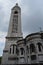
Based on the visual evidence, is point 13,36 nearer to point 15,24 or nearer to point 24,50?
point 15,24

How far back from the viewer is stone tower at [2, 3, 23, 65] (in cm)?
2523

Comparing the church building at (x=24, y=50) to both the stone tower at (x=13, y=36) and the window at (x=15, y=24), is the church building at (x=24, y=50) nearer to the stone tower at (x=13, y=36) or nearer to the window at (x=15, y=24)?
the stone tower at (x=13, y=36)

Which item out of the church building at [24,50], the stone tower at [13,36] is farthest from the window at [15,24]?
the church building at [24,50]

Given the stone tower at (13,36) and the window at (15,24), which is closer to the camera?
the stone tower at (13,36)

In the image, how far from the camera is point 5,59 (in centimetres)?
2627

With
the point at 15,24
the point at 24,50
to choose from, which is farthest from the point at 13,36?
the point at 24,50

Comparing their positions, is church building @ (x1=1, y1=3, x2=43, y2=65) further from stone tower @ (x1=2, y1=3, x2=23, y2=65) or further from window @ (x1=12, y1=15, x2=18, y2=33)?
window @ (x1=12, y1=15, x2=18, y2=33)

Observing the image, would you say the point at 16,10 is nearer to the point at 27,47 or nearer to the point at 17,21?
the point at 17,21

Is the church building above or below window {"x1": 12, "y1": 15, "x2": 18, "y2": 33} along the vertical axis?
below

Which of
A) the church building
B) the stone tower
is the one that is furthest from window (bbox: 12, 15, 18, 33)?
the church building

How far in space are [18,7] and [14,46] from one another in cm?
1566

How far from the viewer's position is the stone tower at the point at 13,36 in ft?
82.8

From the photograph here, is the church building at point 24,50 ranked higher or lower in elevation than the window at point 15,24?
lower

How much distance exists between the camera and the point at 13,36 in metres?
30.6
